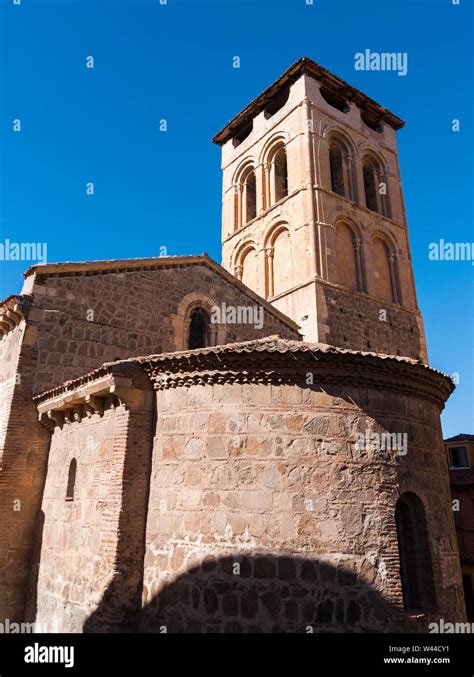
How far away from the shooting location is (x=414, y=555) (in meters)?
7.11

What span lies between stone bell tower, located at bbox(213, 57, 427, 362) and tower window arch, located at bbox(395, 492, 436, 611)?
9.88 meters

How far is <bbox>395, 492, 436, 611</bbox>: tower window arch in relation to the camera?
6965 mm

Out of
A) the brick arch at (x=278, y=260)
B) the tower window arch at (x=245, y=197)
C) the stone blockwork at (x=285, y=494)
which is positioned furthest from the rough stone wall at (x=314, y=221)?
the stone blockwork at (x=285, y=494)

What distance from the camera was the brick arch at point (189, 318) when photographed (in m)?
11.7

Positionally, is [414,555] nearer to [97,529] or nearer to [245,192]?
[97,529]

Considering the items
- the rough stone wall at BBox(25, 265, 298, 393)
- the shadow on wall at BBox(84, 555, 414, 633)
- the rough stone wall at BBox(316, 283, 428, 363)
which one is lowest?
the shadow on wall at BBox(84, 555, 414, 633)

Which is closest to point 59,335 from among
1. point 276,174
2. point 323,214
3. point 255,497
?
point 255,497

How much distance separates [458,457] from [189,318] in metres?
14.6

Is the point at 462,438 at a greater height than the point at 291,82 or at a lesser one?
lesser

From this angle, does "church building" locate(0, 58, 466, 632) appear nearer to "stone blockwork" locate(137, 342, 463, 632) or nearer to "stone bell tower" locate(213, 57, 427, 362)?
"stone blockwork" locate(137, 342, 463, 632)

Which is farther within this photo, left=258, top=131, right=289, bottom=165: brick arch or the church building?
left=258, top=131, right=289, bottom=165: brick arch

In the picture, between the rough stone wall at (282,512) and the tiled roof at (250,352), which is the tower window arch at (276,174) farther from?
the rough stone wall at (282,512)

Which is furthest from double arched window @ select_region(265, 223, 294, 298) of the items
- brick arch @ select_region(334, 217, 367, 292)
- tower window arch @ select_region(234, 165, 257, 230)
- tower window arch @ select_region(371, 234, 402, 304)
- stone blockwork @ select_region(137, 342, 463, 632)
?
stone blockwork @ select_region(137, 342, 463, 632)

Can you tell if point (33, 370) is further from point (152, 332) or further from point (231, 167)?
point (231, 167)
